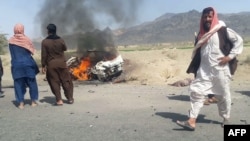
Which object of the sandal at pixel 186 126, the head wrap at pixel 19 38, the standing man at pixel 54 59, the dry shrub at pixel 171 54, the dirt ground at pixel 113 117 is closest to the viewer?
the dirt ground at pixel 113 117

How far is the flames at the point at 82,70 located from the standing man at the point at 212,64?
928 centimetres

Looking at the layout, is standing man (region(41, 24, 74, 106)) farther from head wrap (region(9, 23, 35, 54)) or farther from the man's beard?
the man's beard

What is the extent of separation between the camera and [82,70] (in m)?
15.8

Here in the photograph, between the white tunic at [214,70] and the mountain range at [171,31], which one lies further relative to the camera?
the mountain range at [171,31]

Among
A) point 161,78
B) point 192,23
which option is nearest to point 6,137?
point 161,78

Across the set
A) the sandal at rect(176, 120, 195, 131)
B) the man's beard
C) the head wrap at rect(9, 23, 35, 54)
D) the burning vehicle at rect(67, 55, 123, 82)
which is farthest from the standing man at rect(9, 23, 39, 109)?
the burning vehicle at rect(67, 55, 123, 82)

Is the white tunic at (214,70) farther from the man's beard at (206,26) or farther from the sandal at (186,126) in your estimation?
the sandal at (186,126)

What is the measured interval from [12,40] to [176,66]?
1095 centimetres

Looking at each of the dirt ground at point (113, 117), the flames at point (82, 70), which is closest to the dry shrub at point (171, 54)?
the flames at point (82, 70)

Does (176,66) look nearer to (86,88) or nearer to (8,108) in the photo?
(86,88)

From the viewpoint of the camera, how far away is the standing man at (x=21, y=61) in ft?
30.1

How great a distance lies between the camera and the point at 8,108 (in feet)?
30.9

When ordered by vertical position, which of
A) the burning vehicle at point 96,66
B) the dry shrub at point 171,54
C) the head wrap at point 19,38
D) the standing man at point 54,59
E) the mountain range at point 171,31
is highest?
the head wrap at point 19,38

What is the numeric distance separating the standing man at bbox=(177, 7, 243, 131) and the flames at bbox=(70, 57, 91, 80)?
9.28m
